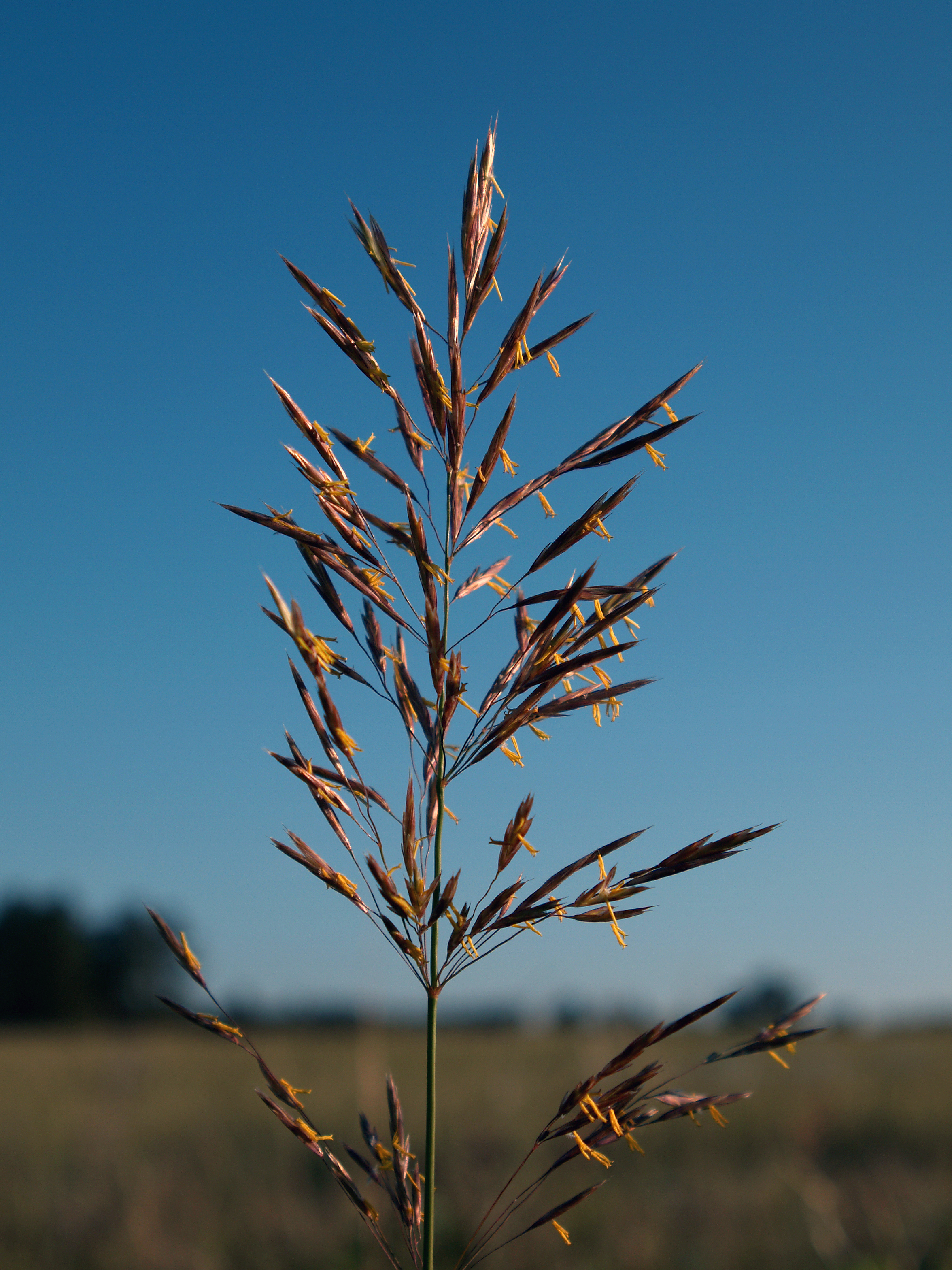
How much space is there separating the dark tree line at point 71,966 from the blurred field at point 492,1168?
51.0m

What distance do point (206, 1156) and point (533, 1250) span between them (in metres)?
6.63

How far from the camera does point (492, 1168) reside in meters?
13.3

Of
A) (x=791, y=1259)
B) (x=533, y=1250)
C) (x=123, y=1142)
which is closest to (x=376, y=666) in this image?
(x=791, y=1259)

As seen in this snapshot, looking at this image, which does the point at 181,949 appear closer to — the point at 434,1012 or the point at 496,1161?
the point at 434,1012

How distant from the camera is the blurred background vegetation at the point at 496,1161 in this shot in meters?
10.1

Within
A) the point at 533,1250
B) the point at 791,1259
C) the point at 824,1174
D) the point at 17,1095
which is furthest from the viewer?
the point at 17,1095

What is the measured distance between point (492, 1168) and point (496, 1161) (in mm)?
287

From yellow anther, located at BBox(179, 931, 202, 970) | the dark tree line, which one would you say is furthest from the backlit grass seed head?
the dark tree line

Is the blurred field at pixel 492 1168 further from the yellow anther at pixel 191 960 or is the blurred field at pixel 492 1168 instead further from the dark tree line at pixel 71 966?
the dark tree line at pixel 71 966

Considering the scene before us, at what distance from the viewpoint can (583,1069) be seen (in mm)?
17922

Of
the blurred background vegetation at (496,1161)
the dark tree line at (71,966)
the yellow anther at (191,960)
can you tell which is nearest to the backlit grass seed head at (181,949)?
the yellow anther at (191,960)

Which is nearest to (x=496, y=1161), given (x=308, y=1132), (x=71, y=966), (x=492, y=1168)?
(x=492, y=1168)

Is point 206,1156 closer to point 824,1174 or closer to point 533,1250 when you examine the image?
point 533,1250

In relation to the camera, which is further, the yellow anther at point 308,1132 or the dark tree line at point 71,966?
the dark tree line at point 71,966
